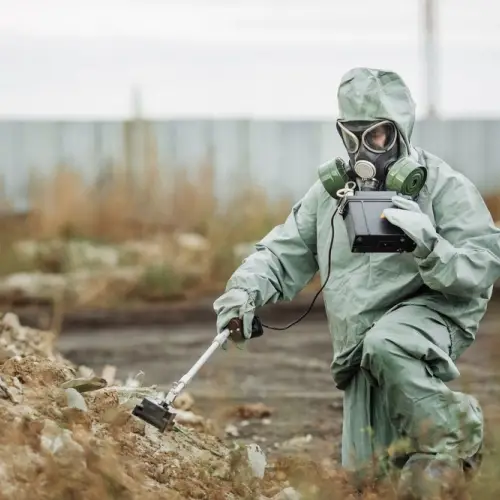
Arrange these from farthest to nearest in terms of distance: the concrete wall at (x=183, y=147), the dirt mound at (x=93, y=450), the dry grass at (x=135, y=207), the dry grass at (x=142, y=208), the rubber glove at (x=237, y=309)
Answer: the concrete wall at (x=183, y=147) → the dry grass at (x=135, y=207) → the dry grass at (x=142, y=208) → the rubber glove at (x=237, y=309) → the dirt mound at (x=93, y=450)

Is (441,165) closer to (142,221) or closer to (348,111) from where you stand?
(348,111)

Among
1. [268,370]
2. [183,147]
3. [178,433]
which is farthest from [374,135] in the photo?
[183,147]

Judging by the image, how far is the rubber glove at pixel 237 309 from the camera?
525cm

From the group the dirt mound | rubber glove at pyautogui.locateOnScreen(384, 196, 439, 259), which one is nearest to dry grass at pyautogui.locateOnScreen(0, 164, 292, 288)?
the dirt mound

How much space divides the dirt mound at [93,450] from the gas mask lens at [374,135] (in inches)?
52.8

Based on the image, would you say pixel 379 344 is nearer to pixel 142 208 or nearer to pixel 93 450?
pixel 93 450

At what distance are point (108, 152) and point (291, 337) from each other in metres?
4.37

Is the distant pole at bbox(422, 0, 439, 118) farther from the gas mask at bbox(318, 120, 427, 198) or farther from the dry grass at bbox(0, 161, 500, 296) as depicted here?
the gas mask at bbox(318, 120, 427, 198)

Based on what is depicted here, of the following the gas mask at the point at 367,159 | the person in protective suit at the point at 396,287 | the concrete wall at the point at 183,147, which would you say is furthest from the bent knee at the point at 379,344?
the concrete wall at the point at 183,147

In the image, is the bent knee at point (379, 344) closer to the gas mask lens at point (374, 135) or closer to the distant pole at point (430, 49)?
the gas mask lens at point (374, 135)

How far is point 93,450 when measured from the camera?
4441 mm

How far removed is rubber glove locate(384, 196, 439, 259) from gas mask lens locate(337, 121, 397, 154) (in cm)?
40

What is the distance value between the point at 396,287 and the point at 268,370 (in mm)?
4357

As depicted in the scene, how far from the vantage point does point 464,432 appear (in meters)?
5.23
